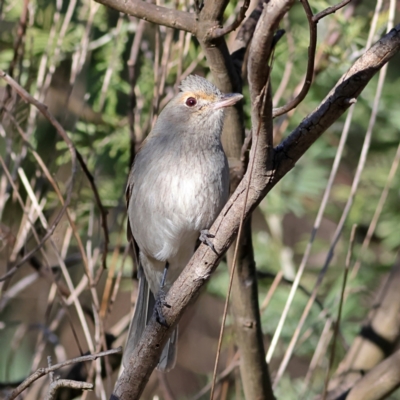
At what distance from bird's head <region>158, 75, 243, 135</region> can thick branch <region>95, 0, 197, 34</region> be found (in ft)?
2.00

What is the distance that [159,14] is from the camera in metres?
2.80

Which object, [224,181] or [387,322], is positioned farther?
[387,322]

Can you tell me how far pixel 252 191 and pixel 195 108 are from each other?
1.37 m

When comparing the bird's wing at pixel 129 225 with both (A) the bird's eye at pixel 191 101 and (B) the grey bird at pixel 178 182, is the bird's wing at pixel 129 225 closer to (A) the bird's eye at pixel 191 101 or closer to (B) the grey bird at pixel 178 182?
(B) the grey bird at pixel 178 182

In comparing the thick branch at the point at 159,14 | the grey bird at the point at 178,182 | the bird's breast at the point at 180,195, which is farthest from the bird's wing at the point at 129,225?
the thick branch at the point at 159,14

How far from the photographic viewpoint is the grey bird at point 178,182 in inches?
134

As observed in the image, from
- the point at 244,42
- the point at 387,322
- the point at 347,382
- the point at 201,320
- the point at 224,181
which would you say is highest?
the point at 244,42

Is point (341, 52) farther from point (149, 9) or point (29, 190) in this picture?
point (29, 190)

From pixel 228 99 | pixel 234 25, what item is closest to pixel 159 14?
pixel 234 25

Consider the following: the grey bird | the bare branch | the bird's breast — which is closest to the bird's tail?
the grey bird

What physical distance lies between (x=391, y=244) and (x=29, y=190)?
8.76 ft

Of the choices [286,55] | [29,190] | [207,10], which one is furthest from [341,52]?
[29,190]

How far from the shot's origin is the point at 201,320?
6.24 m

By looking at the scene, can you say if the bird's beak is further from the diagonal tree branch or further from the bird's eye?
the diagonal tree branch
